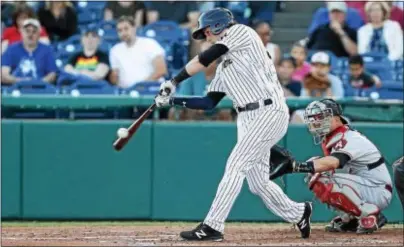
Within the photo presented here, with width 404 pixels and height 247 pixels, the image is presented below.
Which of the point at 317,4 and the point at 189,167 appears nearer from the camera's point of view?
the point at 189,167

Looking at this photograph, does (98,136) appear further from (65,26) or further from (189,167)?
(65,26)

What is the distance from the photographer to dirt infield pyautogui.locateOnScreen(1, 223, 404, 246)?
772 centimetres

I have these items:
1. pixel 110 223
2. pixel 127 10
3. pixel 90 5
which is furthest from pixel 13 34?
pixel 110 223

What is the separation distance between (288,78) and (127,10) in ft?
7.85

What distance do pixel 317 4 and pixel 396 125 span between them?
3.49m

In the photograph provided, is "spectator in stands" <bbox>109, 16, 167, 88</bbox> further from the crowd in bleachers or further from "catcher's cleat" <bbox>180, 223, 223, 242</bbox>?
"catcher's cleat" <bbox>180, 223, 223, 242</bbox>

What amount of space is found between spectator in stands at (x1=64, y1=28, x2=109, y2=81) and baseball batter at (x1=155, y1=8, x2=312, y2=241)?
172 inches

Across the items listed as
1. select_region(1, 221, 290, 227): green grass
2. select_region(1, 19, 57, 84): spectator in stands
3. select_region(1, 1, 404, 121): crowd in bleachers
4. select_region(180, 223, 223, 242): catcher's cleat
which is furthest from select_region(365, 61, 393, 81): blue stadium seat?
select_region(180, 223, 223, 242): catcher's cleat

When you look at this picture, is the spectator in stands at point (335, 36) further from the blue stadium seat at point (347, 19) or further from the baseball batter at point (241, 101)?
the baseball batter at point (241, 101)

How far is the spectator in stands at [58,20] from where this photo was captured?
44.1ft

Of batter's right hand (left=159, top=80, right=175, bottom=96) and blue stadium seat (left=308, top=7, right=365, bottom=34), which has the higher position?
blue stadium seat (left=308, top=7, right=365, bottom=34)

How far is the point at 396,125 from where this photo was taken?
36.1 ft

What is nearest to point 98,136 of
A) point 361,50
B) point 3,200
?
point 3,200

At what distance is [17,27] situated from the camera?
524 inches
